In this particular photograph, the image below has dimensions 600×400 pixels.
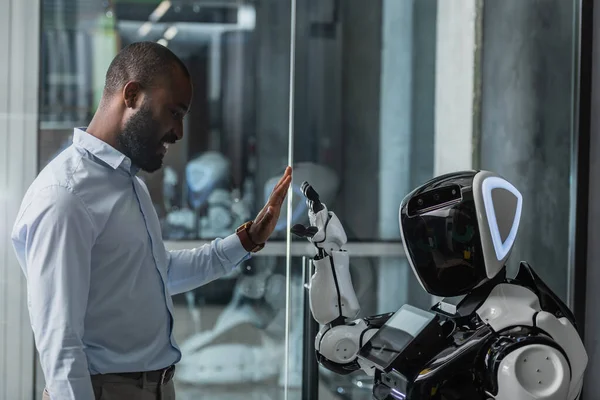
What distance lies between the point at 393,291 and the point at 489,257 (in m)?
1.82

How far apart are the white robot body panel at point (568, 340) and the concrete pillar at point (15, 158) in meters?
2.37

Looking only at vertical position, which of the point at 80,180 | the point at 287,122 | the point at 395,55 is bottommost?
the point at 80,180

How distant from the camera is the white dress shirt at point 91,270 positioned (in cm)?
152

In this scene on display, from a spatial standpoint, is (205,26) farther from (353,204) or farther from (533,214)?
(533,214)

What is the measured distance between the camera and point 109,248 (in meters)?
1.67

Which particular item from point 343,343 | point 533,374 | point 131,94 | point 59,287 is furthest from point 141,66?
point 533,374

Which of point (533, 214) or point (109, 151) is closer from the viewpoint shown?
point (109, 151)

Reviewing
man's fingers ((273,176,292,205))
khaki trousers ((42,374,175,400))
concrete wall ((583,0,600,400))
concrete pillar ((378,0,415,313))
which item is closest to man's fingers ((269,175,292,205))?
man's fingers ((273,176,292,205))

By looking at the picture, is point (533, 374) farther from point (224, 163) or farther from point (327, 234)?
point (224, 163)

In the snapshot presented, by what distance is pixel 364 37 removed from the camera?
357 cm

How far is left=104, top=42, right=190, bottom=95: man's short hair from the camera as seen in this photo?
70.6 inches

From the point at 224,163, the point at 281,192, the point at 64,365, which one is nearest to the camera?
Answer: the point at 64,365

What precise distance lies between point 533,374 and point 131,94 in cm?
114

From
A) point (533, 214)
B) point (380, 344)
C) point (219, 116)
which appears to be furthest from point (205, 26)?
point (380, 344)
